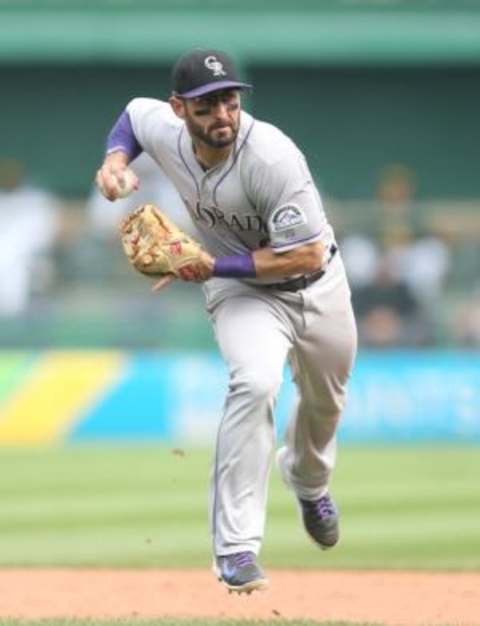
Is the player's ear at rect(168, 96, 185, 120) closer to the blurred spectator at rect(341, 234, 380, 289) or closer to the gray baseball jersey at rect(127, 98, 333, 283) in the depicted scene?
the gray baseball jersey at rect(127, 98, 333, 283)

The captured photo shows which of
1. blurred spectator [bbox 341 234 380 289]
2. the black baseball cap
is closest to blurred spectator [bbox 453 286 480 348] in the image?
blurred spectator [bbox 341 234 380 289]

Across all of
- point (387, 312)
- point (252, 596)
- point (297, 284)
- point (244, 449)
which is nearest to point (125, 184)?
point (297, 284)

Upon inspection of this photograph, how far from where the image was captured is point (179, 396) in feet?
51.4

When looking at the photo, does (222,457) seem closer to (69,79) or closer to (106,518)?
(106,518)

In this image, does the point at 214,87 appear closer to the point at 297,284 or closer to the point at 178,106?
the point at 178,106

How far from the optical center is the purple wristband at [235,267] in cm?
714

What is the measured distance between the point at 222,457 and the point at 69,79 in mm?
13826

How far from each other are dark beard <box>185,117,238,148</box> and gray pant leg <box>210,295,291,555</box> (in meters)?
0.72

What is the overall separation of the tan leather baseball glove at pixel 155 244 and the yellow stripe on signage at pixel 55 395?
8.32 meters

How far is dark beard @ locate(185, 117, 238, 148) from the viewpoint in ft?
23.4

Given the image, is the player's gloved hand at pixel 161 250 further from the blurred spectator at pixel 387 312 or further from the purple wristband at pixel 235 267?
the blurred spectator at pixel 387 312

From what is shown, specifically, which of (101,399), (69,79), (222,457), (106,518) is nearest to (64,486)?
(106,518)

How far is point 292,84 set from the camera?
68.3 ft

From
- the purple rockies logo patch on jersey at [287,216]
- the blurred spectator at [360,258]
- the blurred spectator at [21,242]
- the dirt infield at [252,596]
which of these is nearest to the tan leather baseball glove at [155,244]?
the purple rockies logo patch on jersey at [287,216]
